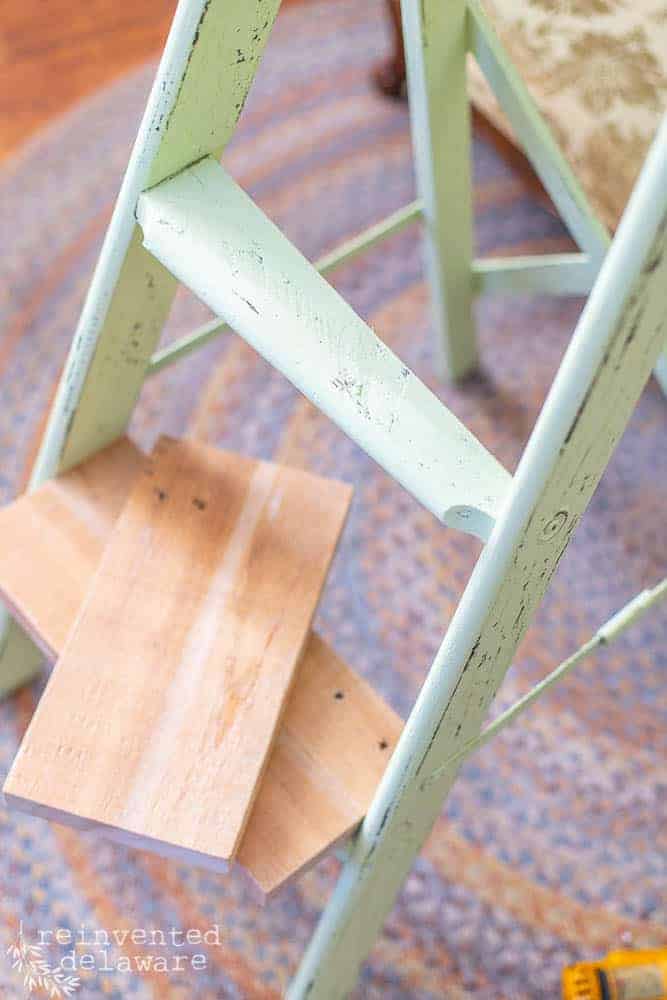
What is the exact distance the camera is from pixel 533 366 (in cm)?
125

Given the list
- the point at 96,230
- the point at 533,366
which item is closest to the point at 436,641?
the point at 533,366

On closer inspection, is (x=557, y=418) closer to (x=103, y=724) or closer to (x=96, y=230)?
(x=103, y=724)

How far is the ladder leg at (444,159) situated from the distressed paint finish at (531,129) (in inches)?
0.7

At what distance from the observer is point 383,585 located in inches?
43.9

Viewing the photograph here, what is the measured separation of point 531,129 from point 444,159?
10 centimetres

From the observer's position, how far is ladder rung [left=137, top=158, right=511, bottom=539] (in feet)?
1.86

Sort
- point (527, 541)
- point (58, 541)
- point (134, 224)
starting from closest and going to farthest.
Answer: point (527, 541), point (134, 224), point (58, 541)

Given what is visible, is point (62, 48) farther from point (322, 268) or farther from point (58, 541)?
point (58, 541)

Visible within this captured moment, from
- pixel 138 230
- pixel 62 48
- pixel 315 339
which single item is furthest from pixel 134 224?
pixel 62 48

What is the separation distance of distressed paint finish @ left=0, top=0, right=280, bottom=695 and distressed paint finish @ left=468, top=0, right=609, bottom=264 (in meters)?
0.25

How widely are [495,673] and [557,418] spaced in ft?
0.72

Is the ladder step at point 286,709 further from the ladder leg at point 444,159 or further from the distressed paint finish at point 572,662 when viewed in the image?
the ladder leg at point 444,159

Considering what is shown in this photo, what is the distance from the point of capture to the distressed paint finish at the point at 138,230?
60 centimetres

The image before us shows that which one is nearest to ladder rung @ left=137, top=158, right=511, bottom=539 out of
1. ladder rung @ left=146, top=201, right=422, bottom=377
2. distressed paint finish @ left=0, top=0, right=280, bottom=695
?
distressed paint finish @ left=0, top=0, right=280, bottom=695
